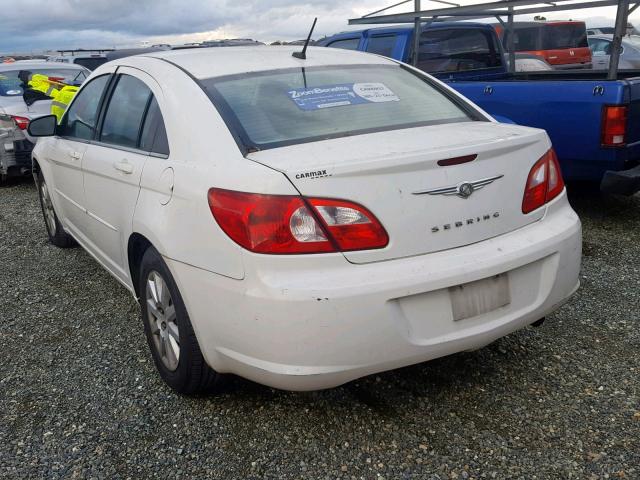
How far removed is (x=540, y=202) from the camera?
266 centimetres

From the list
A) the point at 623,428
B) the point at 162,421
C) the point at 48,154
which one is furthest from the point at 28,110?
the point at 623,428

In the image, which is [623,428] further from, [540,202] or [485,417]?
[540,202]

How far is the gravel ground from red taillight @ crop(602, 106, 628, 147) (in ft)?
4.97

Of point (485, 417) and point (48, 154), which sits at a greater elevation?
point (48, 154)

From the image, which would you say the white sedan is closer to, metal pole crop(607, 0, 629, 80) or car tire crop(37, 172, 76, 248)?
car tire crop(37, 172, 76, 248)

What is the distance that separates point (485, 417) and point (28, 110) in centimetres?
707

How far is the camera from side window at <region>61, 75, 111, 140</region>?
152 inches

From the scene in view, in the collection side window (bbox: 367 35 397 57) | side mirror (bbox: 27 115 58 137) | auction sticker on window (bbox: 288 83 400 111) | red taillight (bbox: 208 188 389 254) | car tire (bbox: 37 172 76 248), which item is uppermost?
auction sticker on window (bbox: 288 83 400 111)

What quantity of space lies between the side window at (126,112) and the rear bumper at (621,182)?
347 cm

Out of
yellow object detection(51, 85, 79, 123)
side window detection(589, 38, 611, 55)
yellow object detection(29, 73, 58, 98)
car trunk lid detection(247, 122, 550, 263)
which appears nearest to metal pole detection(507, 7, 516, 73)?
yellow object detection(51, 85, 79, 123)

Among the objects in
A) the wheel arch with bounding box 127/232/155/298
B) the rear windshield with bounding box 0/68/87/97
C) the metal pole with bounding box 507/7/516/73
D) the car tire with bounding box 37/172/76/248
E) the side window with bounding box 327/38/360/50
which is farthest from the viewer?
the rear windshield with bounding box 0/68/87/97

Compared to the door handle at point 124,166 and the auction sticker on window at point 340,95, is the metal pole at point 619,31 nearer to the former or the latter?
the auction sticker on window at point 340,95

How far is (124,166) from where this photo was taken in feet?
10.2

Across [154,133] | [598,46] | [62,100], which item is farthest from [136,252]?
[598,46]
